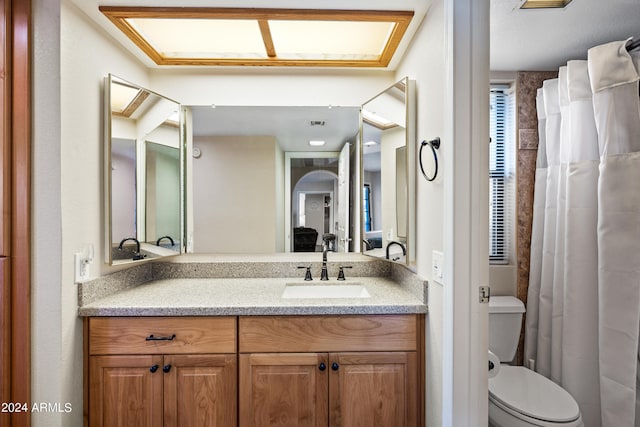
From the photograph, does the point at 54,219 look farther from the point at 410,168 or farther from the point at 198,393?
the point at 410,168

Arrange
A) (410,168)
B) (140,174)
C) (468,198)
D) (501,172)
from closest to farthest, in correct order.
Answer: (468,198) < (410,168) < (140,174) < (501,172)

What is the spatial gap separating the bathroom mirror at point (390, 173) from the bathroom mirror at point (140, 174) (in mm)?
1152

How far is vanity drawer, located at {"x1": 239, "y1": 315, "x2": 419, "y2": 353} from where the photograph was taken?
4.36 ft

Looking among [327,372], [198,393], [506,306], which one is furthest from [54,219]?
[506,306]

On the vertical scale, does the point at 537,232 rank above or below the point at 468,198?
below

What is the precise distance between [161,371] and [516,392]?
1.76m

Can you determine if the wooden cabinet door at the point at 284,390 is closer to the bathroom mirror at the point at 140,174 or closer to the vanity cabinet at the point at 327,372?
the vanity cabinet at the point at 327,372

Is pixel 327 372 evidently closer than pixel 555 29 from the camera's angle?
Yes

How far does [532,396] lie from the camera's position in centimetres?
154

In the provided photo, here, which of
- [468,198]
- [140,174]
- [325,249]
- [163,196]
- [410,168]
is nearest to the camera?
[468,198]

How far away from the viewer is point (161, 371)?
1312mm

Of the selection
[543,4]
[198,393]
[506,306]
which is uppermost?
[543,4]

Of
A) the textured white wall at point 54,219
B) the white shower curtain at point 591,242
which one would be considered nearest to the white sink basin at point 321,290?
the textured white wall at point 54,219

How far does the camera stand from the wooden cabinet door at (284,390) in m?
1.32
